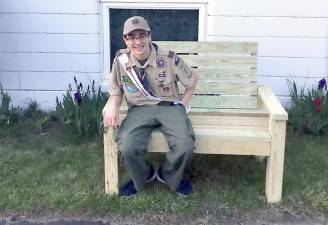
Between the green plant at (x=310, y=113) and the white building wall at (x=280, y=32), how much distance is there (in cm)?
26

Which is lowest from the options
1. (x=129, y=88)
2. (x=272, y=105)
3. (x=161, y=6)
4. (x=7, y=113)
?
(x=7, y=113)

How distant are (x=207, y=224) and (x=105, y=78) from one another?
7.66 feet

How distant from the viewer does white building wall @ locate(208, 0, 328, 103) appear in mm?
5031

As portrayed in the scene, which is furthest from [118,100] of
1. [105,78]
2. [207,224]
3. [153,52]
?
[105,78]

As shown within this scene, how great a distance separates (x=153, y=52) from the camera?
12.4ft

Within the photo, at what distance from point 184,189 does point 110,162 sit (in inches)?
22.3

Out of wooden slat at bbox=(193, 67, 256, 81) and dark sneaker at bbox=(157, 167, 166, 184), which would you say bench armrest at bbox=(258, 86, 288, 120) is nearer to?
wooden slat at bbox=(193, 67, 256, 81)

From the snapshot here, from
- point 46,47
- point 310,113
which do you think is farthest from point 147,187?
point 46,47

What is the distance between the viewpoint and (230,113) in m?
4.00

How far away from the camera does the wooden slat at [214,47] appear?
4.34 m

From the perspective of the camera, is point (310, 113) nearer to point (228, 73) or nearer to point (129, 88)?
point (228, 73)

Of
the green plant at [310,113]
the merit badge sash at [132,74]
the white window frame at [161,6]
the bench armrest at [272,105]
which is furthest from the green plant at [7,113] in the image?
the green plant at [310,113]

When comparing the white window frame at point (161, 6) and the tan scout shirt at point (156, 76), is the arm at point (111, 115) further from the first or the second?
the white window frame at point (161, 6)

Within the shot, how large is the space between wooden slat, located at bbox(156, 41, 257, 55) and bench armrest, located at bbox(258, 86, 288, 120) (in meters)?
0.34
